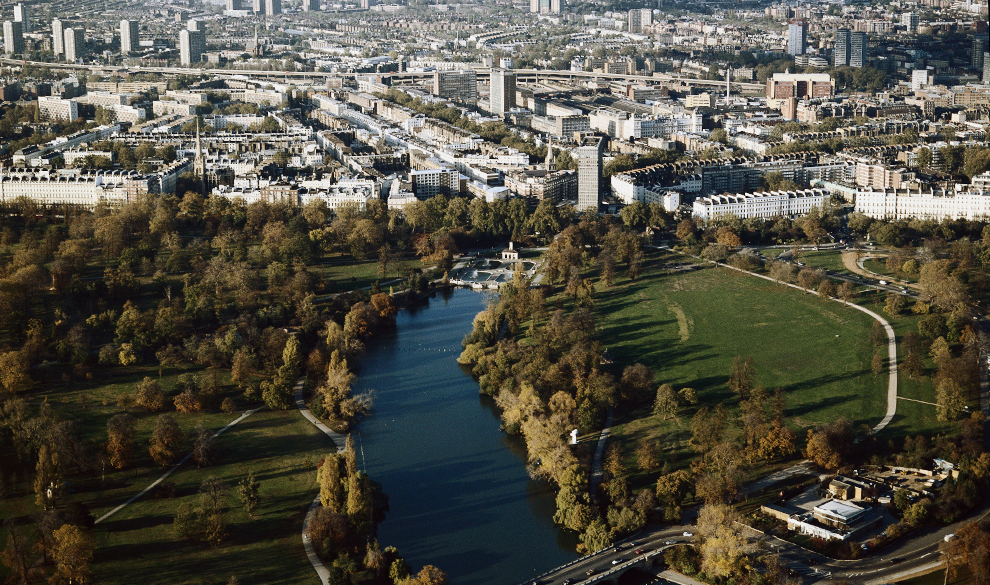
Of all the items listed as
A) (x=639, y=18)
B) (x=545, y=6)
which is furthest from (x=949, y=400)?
(x=545, y=6)

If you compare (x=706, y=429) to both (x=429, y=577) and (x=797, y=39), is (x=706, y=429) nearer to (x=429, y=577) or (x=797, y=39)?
(x=429, y=577)

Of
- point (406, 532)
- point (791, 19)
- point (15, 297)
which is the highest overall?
point (791, 19)

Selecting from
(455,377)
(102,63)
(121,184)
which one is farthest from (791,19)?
(455,377)

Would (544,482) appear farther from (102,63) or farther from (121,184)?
(102,63)

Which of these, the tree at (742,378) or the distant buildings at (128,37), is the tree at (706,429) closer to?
the tree at (742,378)

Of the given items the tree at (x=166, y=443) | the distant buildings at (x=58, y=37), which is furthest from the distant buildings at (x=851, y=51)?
the tree at (x=166, y=443)
